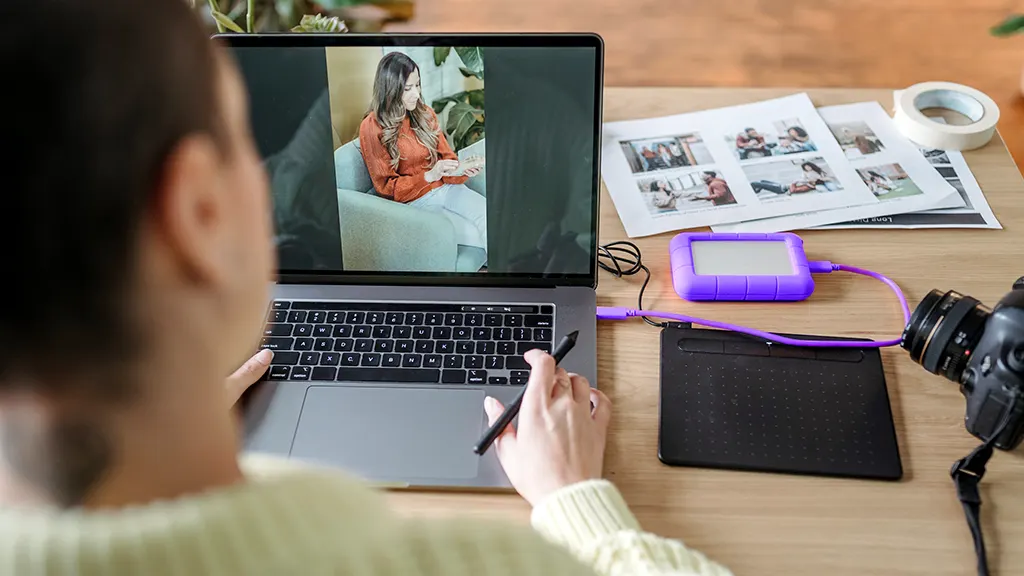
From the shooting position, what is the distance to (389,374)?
855mm

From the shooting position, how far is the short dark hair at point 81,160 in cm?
32

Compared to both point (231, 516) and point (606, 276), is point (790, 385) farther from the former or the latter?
point (231, 516)

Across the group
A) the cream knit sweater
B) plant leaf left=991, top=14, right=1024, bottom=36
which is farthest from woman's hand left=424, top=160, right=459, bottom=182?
plant leaf left=991, top=14, right=1024, bottom=36

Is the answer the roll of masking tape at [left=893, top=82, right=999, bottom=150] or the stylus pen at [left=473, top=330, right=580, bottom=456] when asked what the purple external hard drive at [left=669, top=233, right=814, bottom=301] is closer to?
the stylus pen at [left=473, top=330, right=580, bottom=456]

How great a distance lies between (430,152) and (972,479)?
552 mm

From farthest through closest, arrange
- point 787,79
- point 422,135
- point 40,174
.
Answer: point 787,79
point 422,135
point 40,174

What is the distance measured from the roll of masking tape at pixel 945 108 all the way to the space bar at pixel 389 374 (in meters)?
0.68

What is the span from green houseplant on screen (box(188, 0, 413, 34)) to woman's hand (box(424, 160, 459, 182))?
17 centimetres

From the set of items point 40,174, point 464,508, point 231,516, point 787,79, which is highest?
point 40,174

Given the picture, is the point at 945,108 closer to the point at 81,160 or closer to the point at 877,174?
the point at 877,174

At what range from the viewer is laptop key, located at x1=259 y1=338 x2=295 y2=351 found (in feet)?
2.90

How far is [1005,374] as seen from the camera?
74 cm

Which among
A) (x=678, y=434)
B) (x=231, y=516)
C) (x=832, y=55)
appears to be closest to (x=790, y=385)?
(x=678, y=434)

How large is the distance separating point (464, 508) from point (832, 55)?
1.29m
